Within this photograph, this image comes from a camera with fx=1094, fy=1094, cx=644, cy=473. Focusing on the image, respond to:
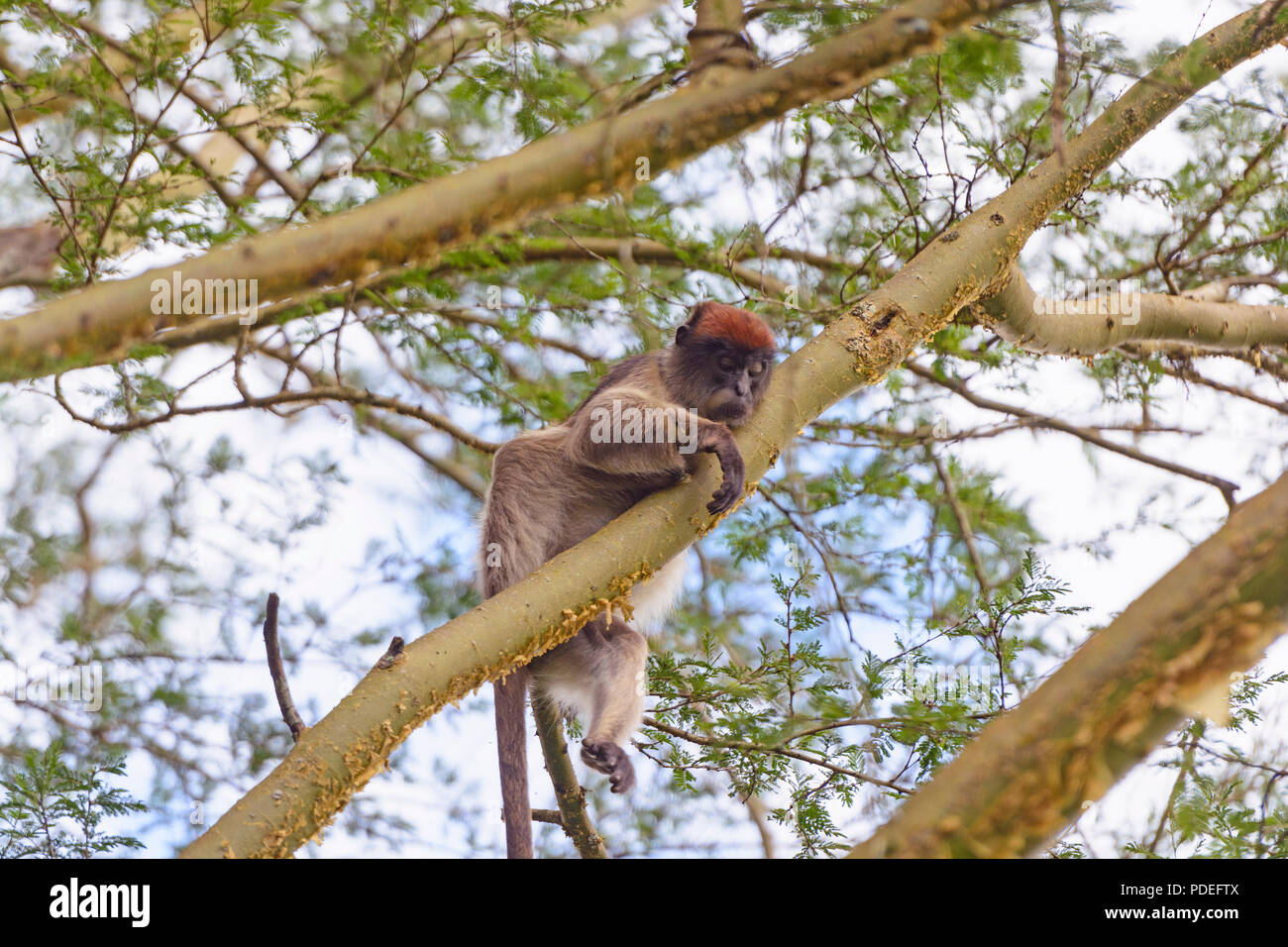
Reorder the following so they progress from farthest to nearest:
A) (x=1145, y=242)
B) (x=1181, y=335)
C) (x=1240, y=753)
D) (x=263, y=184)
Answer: (x=263, y=184) < (x=1145, y=242) < (x=1181, y=335) < (x=1240, y=753)

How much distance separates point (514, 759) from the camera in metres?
4.89

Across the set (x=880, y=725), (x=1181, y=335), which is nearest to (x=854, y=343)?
(x=880, y=725)

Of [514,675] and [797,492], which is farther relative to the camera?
[797,492]

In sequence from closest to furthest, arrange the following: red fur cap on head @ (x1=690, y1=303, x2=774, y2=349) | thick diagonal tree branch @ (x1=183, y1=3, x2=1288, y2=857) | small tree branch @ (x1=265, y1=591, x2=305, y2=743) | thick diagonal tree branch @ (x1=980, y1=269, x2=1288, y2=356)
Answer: thick diagonal tree branch @ (x1=183, y1=3, x2=1288, y2=857) < small tree branch @ (x1=265, y1=591, x2=305, y2=743) < thick diagonal tree branch @ (x1=980, y1=269, x2=1288, y2=356) < red fur cap on head @ (x1=690, y1=303, x2=774, y2=349)

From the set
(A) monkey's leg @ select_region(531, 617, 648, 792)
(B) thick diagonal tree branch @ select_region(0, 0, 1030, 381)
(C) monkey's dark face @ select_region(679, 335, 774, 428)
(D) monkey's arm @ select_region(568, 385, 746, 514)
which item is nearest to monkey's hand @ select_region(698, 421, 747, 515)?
(D) monkey's arm @ select_region(568, 385, 746, 514)

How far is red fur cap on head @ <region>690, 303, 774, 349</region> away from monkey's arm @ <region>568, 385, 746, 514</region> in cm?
51

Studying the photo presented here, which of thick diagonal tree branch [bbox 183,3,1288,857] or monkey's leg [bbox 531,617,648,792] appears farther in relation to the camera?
monkey's leg [bbox 531,617,648,792]

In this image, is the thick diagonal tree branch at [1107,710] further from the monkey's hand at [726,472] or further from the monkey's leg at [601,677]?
the monkey's leg at [601,677]

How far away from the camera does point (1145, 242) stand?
7105 millimetres

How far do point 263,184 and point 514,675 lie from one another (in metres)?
5.61

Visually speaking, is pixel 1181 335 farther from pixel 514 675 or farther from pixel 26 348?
pixel 26 348

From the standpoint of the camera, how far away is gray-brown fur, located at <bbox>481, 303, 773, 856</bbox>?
495 cm

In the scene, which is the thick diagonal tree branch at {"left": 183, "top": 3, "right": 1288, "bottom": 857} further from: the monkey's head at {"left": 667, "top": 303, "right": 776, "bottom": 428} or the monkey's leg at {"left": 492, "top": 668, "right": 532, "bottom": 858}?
the monkey's head at {"left": 667, "top": 303, "right": 776, "bottom": 428}
